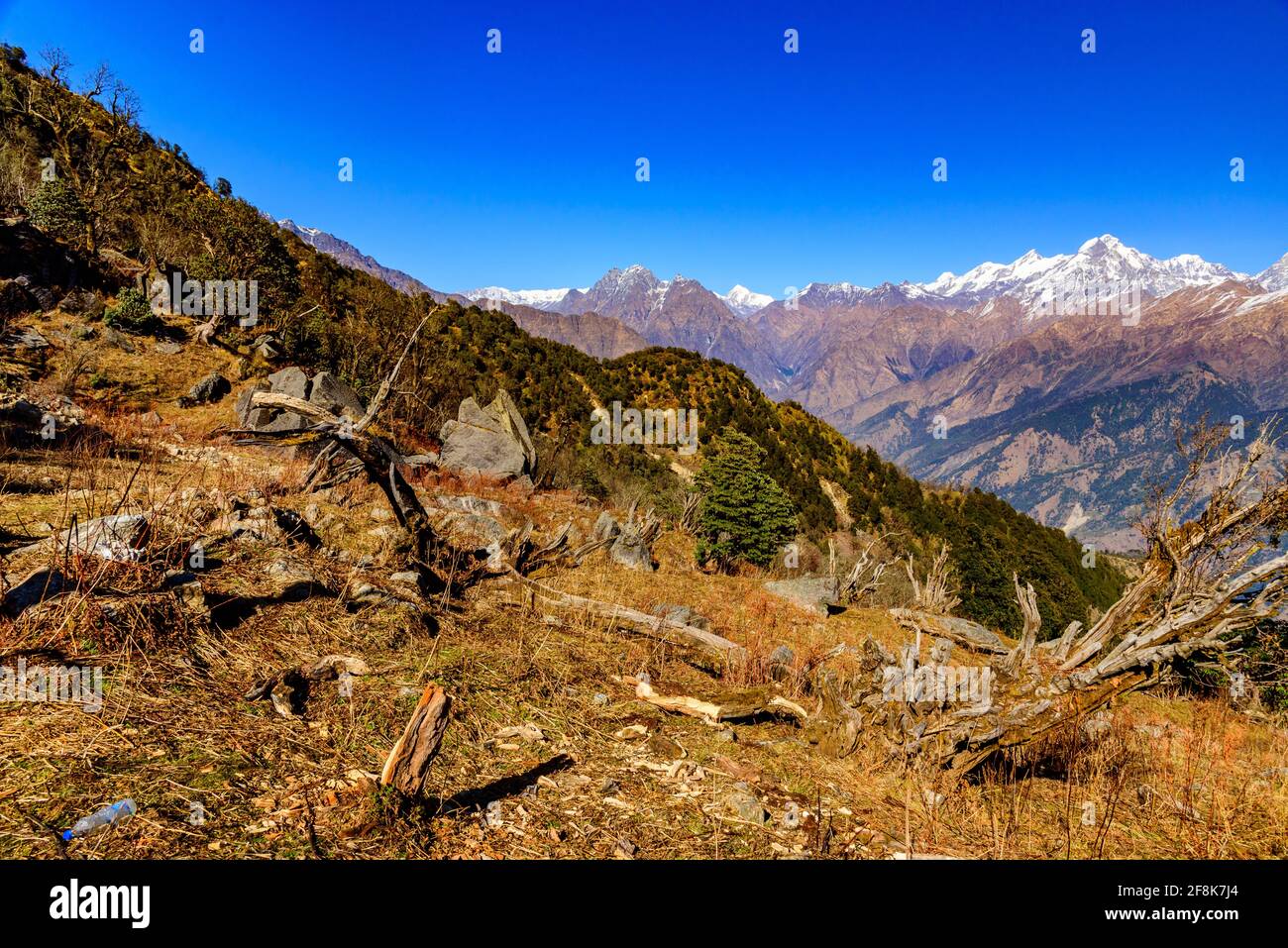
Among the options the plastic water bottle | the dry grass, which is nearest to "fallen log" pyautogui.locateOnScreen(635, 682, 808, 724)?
the dry grass

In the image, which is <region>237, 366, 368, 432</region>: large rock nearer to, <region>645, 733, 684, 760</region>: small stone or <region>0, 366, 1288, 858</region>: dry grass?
<region>0, 366, 1288, 858</region>: dry grass

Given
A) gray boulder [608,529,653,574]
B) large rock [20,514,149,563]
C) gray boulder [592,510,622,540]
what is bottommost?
gray boulder [608,529,653,574]

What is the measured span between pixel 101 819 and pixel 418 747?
4.26ft

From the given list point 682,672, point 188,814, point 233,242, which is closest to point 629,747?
point 682,672

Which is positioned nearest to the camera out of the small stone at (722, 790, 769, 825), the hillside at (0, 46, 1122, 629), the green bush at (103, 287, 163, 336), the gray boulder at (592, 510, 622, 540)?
the small stone at (722, 790, 769, 825)

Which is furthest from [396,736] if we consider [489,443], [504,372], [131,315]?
[504,372]

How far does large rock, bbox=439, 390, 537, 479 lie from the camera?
1894 cm

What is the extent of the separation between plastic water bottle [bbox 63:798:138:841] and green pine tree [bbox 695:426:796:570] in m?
15.3

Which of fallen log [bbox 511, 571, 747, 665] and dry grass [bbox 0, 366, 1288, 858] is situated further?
fallen log [bbox 511, 571, 747, 665]

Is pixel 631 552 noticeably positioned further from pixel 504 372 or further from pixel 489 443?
pixel 504 372

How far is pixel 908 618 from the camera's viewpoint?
535 inches

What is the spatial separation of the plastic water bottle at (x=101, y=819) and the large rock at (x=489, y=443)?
1583 cm

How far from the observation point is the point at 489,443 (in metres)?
19.5
